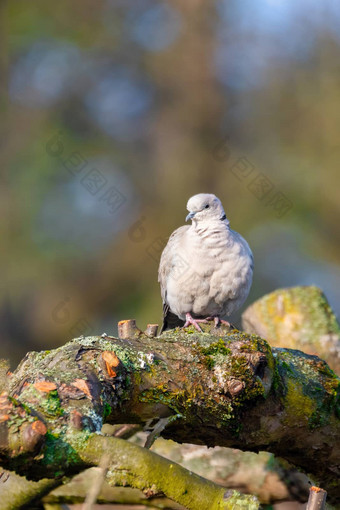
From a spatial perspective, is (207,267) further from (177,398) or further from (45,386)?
(45,386)

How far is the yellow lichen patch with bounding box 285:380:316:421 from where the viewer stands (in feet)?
7.79

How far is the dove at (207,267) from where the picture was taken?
353cm

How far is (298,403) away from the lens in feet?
7.86

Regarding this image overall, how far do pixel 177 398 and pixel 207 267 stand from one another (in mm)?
1546

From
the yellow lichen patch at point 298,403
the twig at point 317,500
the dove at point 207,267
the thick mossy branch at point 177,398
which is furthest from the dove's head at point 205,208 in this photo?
the twig at point 317,500

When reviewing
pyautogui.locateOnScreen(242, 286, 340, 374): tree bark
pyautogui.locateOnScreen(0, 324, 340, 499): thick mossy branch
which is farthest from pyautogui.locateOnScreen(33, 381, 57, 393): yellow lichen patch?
pyautogui.locateOnScreen(242, 286, 340, 374): tree bark

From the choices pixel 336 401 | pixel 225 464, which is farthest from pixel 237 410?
pixel 225 464

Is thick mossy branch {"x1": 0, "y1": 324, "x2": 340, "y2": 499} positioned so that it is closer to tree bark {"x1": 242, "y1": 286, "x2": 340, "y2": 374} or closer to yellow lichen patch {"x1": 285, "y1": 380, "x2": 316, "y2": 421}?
yellow lichen patch {"x1": 285, "y1": 380, "x2": 316, "y2": 421}

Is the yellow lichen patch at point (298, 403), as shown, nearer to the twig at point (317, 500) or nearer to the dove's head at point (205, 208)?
the twig at point (317, 500)

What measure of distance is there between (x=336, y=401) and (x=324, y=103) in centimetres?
475

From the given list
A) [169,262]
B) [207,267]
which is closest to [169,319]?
[169,262]

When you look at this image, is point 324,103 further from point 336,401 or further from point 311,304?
point 336,401

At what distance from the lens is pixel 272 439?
7.84 ft

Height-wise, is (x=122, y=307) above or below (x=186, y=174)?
below
